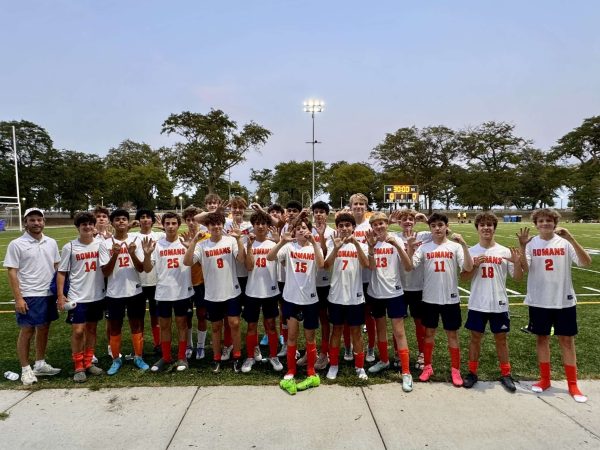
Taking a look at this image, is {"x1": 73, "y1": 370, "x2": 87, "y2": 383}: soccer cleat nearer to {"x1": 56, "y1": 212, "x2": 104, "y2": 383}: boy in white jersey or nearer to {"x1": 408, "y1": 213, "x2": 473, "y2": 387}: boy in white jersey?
{"x1": 56, "y1": 212, "x2": 104, "y2": 383}: boy in white jersey

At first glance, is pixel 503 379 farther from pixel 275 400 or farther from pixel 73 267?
pixel 73 267

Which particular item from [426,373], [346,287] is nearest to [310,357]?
[346,287]

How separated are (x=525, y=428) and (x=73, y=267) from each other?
502 centimetres

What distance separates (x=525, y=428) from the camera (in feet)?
10.8

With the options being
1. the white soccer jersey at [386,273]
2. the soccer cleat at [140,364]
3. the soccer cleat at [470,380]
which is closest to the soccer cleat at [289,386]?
the white soccer jersey at [386,273]

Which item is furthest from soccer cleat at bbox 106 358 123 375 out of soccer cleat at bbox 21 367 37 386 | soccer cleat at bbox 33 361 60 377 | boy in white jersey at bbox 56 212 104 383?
soccer cleat at bbox 21 367 37 386

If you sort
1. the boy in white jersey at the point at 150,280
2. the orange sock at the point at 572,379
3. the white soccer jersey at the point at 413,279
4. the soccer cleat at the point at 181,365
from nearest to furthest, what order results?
the orange sock at the point at 572,379 < the soccer cleat at the point at 181,365 < the white soccer jersey at the point at 413,279 < the boy in white jersey at the point at 150,280

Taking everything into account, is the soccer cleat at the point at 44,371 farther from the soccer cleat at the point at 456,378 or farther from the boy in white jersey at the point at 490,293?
the boy in white jersey at the point at 490,293

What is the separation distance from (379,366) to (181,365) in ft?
7.89

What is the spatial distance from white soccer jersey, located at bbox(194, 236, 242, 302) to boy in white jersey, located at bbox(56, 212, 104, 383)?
126 cm

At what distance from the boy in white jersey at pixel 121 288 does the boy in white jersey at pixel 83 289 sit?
0.12 m

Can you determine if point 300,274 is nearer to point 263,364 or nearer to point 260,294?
point 260,294

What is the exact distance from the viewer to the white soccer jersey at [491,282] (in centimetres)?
411

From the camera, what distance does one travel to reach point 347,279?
4281mm
